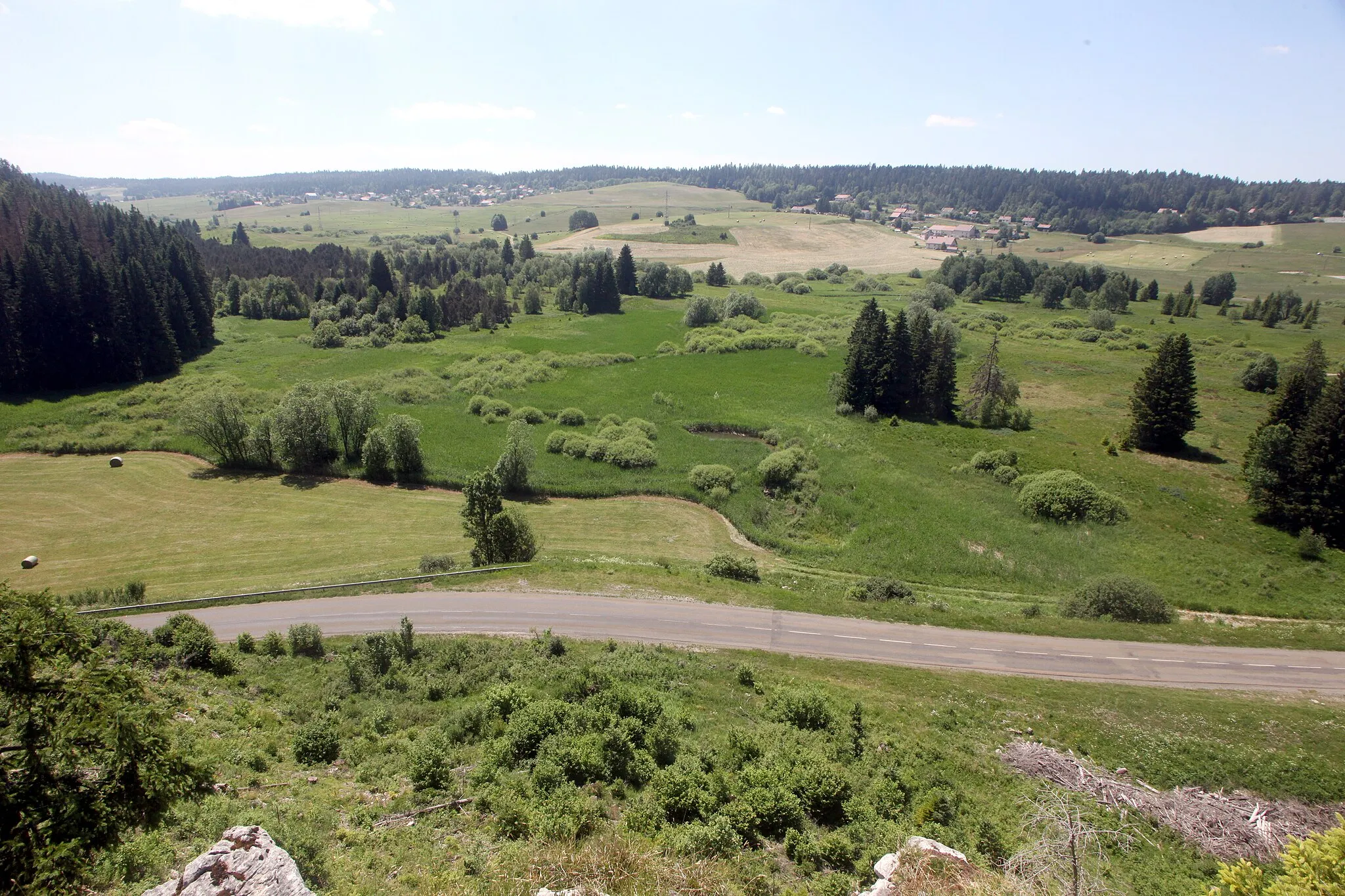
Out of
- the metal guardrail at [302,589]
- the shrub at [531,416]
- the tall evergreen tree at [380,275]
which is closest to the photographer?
the metal guardrail at [302,589]

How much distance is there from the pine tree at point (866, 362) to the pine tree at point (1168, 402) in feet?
81.6

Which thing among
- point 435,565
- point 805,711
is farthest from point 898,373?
point 805,711

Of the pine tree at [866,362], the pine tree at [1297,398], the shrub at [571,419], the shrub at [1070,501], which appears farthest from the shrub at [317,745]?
the pine tree at [1297,398]

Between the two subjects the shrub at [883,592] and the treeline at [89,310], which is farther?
the treeline at [89,310]

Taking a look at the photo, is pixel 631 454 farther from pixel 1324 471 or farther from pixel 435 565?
pixel 1324 471

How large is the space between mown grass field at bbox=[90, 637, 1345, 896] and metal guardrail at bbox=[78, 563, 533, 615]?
8122 millimetres

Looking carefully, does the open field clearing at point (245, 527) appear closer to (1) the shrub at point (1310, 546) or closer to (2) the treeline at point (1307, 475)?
(1) the shrub at point (1310, 546)

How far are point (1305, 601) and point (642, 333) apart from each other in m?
92.4

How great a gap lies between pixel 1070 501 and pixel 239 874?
52.5 m

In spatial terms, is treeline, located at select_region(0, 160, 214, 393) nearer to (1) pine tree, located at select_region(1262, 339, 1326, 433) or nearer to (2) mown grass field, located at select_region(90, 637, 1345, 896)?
(2) mown grass field, located at select_region(90, 637, 1345, 896)

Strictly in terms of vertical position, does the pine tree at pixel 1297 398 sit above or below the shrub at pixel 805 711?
above

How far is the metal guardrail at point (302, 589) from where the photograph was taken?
33.4 m

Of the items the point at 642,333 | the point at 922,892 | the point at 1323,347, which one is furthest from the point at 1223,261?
the point at 922,892

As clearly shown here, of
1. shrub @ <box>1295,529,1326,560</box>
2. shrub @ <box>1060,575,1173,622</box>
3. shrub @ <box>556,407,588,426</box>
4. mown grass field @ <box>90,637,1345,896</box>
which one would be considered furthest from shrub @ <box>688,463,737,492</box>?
shrub @ <box>1295,529,1326,560</box>
